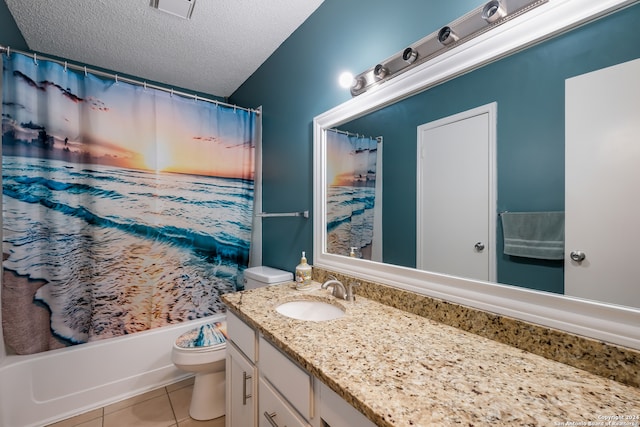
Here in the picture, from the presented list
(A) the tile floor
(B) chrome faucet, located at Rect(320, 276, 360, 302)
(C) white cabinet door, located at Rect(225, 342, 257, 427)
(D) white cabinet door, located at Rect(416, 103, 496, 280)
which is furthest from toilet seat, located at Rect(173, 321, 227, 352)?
(D) white cabinet door, located at Rect(416, 103, 496, 280)

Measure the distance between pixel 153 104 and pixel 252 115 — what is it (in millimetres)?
738

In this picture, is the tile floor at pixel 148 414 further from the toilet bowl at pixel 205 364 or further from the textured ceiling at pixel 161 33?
the textured ceiling at pixel 161 33

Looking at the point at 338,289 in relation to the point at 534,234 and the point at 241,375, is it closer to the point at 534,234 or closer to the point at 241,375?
the point at 241,375

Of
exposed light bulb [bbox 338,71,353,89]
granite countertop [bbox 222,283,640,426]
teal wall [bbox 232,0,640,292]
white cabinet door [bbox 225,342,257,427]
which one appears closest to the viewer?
granite countertop [bbox 222,283,640,426]

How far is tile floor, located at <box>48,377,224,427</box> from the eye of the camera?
5.31ft

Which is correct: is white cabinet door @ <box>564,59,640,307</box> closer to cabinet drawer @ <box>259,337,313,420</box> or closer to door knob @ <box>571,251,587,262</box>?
door knob @ <box>571,251,587,262</box>

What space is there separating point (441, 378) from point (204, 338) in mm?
1460

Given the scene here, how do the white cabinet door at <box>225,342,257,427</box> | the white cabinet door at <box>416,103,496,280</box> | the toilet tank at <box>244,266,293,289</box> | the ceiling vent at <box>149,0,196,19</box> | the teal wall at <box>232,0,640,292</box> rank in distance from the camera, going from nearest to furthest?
the teal wall at <box>232,0,640,292</box>
the white cabinet door at <box>416,103,496,280</box>
the white cabinet door at <box>225,342,257,427</box>
the ceiling vent at <box>149,0,196,19</box>
the toilet tank at <box>244,266,293,289</box>

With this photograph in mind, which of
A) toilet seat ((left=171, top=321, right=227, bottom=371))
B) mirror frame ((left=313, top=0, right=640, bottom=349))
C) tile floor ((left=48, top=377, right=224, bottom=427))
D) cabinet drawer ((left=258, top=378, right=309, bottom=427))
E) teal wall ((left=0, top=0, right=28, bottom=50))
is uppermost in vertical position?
teal wall ((left=0, top=0, right=28, bottom=50))

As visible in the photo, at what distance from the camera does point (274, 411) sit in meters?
0.94

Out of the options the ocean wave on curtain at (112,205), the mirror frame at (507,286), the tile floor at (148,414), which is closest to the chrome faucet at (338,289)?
the mirror frame at (507,286)

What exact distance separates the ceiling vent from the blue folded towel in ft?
6.34

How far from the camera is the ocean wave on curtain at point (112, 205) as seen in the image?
5.23 ft

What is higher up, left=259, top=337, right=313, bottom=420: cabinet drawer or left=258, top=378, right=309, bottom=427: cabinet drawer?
left=259, top=337, right=313, bottom=420: cabinet drawer
